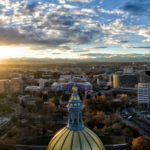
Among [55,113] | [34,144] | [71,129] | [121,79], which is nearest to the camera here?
[71,129]

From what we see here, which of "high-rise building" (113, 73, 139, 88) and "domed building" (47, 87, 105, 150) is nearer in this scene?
"domed building" (47, 87, 105, 150)

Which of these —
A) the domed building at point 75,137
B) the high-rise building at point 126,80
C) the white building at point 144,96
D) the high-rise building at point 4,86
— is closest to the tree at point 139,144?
the domed building at point 75,137

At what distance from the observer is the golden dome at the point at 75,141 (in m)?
5.43

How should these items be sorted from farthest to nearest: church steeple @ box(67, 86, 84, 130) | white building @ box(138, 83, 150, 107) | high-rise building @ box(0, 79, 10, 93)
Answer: high-rise building @ box(0, 79, 10, 93)
white building @ box(138, 83, 150, 107)
church steeple @ box(67, 86, 84, 130)

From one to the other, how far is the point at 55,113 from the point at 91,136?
52.4 ft

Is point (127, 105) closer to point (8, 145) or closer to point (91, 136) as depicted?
point (8, 145)

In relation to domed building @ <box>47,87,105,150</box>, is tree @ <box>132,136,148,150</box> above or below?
below

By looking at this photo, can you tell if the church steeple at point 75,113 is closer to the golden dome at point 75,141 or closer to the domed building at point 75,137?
the domed building at point 75,137

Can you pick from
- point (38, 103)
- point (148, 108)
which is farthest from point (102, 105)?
point (38, 103)

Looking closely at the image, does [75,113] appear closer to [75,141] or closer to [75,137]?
[75,137]

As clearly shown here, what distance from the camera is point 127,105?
89.4ft

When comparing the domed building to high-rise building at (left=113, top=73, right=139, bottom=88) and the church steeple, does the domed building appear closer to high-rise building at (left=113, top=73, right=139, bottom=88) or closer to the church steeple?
the church steeple

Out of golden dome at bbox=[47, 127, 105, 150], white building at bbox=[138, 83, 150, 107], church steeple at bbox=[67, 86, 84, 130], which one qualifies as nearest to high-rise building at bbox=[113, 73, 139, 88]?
white building at bbox=[138, 83, 150, 107]

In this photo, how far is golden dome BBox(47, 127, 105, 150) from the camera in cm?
543
